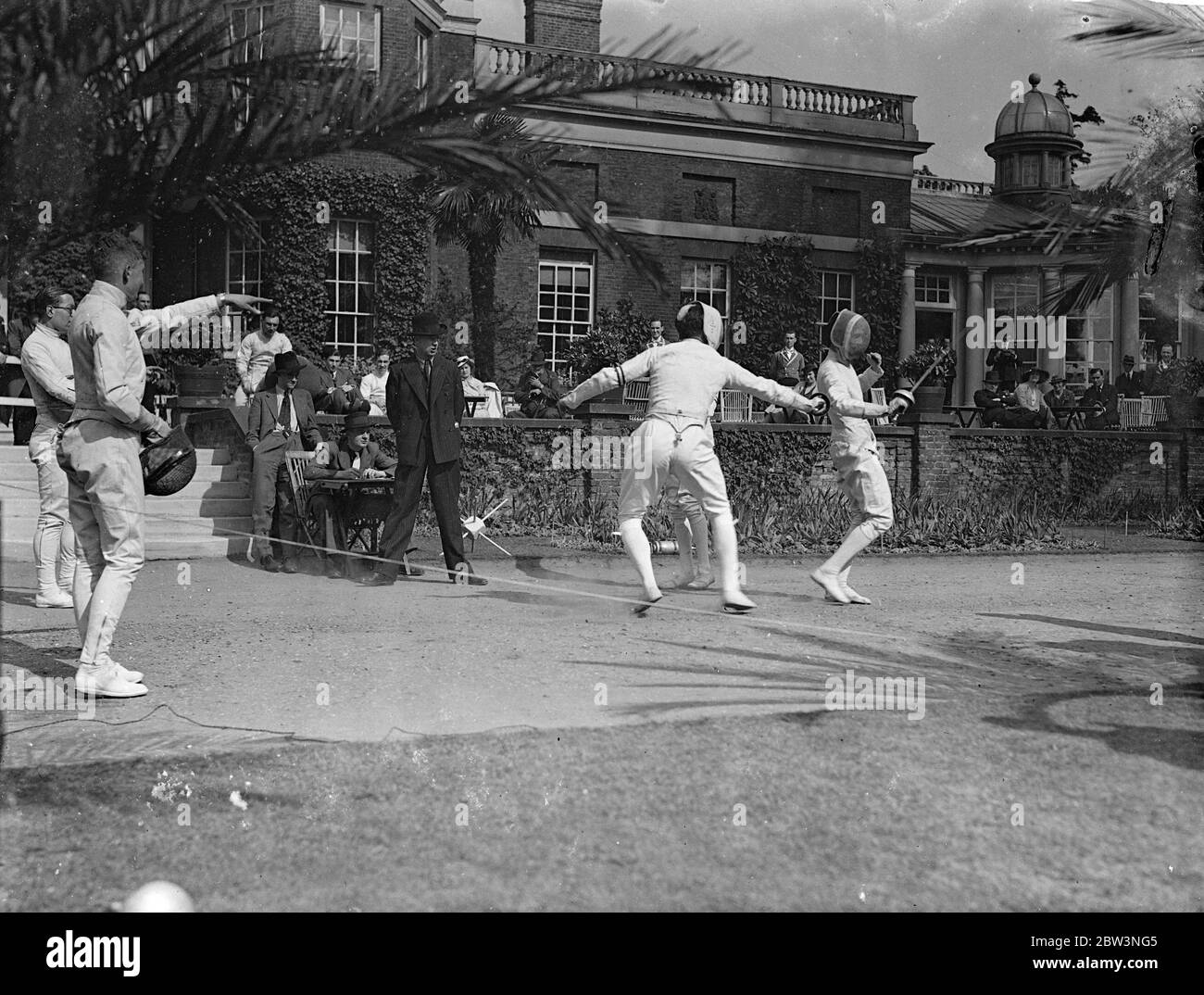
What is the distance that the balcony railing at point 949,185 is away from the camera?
29.8 feet

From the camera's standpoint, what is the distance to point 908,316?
1706cm

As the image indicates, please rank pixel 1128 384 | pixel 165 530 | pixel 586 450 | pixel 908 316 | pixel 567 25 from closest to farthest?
pixel 567 25, pixel 165 530, pixel 586 450, pixel 908 316, pixel 1128 384

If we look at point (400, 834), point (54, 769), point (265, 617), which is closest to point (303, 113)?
point (400, 834)

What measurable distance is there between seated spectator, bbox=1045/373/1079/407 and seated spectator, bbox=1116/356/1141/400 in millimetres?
617

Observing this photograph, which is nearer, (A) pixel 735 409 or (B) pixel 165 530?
(B) pixel 165 530

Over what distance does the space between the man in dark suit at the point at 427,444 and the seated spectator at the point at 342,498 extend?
0.87 metres

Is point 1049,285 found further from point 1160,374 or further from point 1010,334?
point 1010,334

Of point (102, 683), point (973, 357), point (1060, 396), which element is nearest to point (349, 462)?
point (102, 683)

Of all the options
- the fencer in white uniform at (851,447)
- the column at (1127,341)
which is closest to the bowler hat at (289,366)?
the fencer in white uniform at (851,447)

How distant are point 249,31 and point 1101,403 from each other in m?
18.1

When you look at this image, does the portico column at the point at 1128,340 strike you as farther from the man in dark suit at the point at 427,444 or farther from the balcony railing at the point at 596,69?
the balcony railing at the point at 596,69

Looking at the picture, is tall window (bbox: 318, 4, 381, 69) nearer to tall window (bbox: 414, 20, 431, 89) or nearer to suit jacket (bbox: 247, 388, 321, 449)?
tall window (bbox: 414, 20, 431, 89)

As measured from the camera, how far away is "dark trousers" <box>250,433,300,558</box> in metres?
10.8
